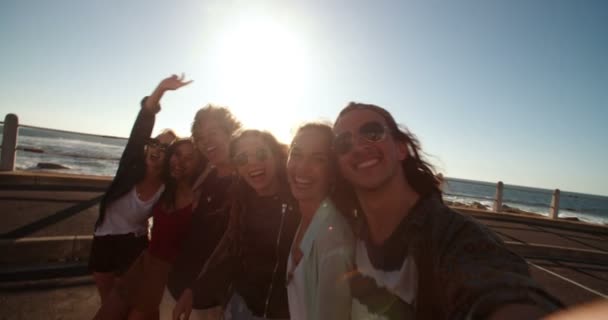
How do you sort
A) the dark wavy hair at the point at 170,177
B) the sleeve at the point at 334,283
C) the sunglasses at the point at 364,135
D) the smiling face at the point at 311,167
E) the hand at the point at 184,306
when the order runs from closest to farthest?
the sleeve at the point at 334,283 < the sunglasses at the point at 364,135 < the smiling face at the point at 311,167 < the hand at the point at 184,306 < the dark wavy hair at the point at 170,177

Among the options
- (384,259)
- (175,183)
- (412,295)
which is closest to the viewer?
(412,295)

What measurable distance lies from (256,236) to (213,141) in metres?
1.05

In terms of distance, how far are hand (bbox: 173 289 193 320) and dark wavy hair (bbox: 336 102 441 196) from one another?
1.68m

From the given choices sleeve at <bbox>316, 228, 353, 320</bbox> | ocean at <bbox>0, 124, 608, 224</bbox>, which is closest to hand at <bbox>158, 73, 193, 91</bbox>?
sleeve at <bbox>316, 228, 353, 320</bbox>

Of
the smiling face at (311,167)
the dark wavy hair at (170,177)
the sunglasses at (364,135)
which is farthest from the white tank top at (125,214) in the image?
the sunglasses at (364,135)

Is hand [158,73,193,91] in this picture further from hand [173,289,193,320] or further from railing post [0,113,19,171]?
railing post [0,113,19,171]

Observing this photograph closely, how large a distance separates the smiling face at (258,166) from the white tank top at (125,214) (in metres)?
1.05

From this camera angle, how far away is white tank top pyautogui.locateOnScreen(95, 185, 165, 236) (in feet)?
8.61

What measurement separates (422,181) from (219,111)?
1950 mm

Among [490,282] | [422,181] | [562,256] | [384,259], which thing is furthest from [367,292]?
[562,256]

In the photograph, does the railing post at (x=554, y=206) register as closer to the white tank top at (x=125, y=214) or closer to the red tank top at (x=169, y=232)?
the red tank top at (x=169, y=232)

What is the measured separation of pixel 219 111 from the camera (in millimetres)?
2738

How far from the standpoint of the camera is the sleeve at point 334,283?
4.64 ft

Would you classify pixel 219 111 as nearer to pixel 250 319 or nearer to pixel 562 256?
pixel 250 319
